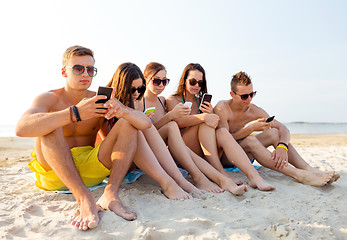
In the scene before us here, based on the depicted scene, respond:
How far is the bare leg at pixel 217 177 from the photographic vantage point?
10.7ft

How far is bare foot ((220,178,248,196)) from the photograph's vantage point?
3.24 metres

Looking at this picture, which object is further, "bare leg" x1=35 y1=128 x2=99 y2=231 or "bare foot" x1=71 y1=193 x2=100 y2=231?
"bare leg" x1=35 y1=128 x2=99 y2=231

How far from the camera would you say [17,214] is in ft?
8.88

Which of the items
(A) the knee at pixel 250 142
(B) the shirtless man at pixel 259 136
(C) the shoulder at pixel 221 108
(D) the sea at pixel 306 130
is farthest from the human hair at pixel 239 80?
(D) the sea at pixel 306 130

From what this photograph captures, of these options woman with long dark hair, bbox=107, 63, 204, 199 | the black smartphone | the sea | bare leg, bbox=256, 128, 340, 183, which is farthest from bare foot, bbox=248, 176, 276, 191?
the sea

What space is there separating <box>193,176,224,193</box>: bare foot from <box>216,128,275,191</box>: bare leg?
0.48m

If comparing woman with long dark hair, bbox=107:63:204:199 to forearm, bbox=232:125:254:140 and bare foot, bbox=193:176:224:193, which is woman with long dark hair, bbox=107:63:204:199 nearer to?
bare foot, bbox=193:176:224:193

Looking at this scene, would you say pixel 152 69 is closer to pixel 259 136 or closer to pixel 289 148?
pixel 259 136

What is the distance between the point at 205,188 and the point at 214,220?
36.5 inches

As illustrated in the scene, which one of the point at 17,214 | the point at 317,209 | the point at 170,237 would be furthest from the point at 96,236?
the point at 317,209

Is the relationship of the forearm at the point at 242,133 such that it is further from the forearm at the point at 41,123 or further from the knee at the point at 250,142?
→ the forearm at the point at 41,123

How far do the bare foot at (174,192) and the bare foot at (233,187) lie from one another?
537 mm

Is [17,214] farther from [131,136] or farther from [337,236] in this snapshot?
[337,236]

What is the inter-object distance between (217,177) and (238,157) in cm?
41
